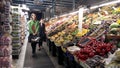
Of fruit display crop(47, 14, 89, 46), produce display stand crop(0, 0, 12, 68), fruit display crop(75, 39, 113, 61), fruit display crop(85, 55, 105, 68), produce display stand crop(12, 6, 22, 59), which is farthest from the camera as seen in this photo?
produce display stand crop(12, 6, 22, 59)

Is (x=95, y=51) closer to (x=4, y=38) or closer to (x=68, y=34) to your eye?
(x=4, y=38)

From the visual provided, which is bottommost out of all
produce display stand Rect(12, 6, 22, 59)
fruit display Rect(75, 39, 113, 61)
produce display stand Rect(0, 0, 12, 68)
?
produce display stand Rect(12, 6, 22, 59)

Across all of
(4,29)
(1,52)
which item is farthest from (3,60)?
(4,29)

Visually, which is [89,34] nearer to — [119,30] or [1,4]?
[119,30]

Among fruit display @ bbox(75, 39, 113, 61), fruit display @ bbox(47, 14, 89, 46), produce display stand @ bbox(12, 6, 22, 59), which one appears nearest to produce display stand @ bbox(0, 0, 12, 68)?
fruit display @ bbox(75, 39, 113, 61)

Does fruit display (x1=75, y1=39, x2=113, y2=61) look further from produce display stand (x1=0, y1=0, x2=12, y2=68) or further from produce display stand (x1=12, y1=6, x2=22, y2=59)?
produce display stand (x1=12, y1=6, x2=22, y2=59)

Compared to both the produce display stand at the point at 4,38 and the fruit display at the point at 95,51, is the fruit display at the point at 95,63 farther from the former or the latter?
the produce display stand at the point at 4,38

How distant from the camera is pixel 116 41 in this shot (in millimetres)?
4531

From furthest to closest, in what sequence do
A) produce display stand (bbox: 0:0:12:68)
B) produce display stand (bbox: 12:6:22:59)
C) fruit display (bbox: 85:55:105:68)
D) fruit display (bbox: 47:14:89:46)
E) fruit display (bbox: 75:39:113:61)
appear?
produce display stand (bbox: 12:6:22:59) < fruit display (bbox: 47:14:89:46) < fruit display (bbox: 75:39:113:61) < produce display stand (bbox: 0:0:12:68) < fruit display (bbox: 85:55:105:68)

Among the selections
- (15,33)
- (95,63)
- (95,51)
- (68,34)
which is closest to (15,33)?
(15,33)

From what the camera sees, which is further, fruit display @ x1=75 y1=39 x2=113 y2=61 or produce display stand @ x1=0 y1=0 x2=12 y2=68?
fruit display @ x1=75 y1=39 x2=113 y2=61

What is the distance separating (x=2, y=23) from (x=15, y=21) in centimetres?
528

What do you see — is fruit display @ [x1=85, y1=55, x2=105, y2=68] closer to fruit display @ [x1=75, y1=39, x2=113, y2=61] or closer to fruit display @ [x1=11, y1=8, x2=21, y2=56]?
fruit display @ [x1=75, y1=39, x2=113, y2=61]

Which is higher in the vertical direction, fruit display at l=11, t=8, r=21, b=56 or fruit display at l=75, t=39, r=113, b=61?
fruit display at l=75, t=39, r=113, b=61
